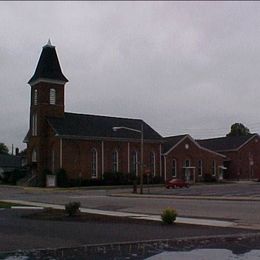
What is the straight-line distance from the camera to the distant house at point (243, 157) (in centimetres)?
9669

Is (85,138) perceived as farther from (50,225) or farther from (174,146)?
(50,225)

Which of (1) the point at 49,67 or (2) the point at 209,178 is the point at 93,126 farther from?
(2) the point at 209,178

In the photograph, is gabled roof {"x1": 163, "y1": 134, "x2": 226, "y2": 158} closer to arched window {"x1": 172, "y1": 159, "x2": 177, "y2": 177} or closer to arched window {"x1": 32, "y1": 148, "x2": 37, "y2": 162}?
arched window {"x1": 172, "y1": 159, "x2": 177, "y2": 177}

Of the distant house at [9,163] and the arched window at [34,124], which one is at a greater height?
the arched window at [34,124]

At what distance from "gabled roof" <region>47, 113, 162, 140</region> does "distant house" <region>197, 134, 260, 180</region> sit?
17.6 metres

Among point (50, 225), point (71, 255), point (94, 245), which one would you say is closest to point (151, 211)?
point (50, 225)

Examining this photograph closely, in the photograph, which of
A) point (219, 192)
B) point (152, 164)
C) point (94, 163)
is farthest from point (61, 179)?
point (219, 192)

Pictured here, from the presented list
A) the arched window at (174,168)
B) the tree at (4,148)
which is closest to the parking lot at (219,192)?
the arched window at (174,168)

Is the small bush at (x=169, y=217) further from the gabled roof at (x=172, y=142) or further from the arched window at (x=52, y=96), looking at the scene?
the gabled roof at (x=172, y=142)

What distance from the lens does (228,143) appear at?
10112 centimetres

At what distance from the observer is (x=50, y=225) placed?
21016 millimetres

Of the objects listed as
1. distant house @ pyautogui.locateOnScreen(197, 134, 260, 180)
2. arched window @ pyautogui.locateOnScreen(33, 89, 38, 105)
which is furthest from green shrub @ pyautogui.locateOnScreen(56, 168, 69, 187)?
distant house @ pyautogui.locateOnScreen(197, 134, 260, 180)

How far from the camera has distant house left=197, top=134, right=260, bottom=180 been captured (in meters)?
96.7

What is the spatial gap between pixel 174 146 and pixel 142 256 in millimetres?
73527
